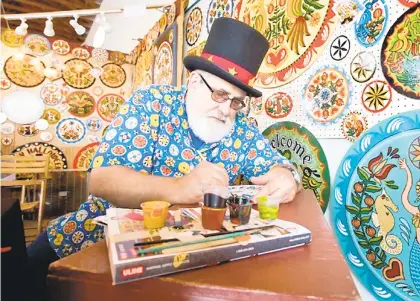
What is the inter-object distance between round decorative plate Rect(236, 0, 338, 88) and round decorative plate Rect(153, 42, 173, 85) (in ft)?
3.65

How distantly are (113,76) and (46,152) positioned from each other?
170 centimetres

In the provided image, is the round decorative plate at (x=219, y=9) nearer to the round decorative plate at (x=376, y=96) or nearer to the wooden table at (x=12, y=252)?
the round decorative plate at (x=376, y=96)

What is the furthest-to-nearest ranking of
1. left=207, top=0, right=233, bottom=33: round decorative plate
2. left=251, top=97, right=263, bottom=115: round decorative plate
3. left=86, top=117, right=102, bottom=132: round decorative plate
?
left=86, top=117, right=102, bottom=132: round decorative plate → left=207, top=0, right=233, bottom=33: round decorative plate → left=251, top=97, right=263, bottom=115: round decorative plate

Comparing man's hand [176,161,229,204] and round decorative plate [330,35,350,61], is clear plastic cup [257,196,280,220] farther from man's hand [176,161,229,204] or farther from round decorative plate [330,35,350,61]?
round decorative plate [330,35,350,61]

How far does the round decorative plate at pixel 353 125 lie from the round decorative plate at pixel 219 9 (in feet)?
4.23

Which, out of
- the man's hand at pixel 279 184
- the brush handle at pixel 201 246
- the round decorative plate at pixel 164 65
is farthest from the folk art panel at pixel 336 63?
the round decorative plate at pixel 164 65

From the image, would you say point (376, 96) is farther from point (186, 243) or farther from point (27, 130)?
point (27, 130)

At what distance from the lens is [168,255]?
0.47 meters

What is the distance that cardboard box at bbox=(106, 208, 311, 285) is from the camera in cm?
45

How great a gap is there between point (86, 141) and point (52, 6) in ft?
7.63

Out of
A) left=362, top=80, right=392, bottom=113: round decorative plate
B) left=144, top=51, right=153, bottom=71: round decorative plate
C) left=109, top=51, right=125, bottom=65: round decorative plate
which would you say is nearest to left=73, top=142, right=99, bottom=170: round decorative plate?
left=109, top=51, right=125, bottom=65: round decorative plate

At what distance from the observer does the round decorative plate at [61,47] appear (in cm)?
466

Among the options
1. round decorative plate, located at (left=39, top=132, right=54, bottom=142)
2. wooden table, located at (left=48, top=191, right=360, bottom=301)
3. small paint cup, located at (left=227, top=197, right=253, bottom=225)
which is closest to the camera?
wooden table, located at (left=48, top=191, right=360, bottom=301)

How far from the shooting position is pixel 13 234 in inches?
25.1
